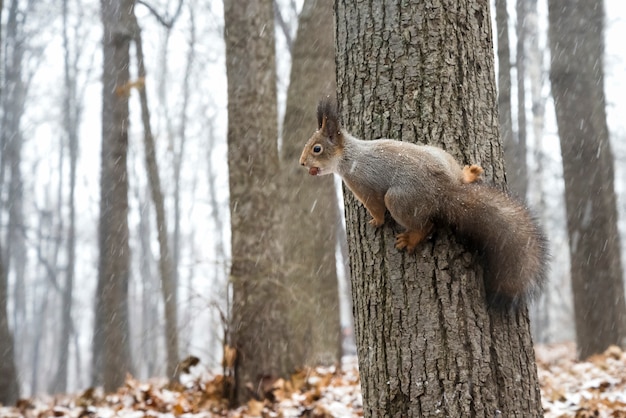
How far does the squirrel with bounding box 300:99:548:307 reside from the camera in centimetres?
304

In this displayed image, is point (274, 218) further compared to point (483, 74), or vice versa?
point (274, 218)

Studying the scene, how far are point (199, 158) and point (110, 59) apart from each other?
24565 mm

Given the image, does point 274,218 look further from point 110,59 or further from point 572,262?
point 110,59

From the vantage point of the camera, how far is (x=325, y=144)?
3375 mm

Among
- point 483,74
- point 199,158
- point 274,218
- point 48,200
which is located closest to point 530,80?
point 199,158

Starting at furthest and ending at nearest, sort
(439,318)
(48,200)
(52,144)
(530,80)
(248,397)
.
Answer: (48,200), (52,144), (530,80), (248,397), (439,318)

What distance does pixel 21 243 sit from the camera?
3788 cm

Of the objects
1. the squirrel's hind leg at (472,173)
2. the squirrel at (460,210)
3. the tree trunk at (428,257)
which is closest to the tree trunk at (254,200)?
the tree trunk at (428,257)

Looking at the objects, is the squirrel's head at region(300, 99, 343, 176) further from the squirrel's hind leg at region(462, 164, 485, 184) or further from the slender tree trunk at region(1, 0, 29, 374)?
the slender tree trunk at region(1, 0, 29, 374)

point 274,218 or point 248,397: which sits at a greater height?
point 274,218

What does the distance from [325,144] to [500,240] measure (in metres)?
0.98

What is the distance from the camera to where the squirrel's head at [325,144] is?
131 inches

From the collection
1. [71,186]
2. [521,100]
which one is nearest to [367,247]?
[521,100]

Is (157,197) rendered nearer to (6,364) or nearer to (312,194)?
(6,364)
